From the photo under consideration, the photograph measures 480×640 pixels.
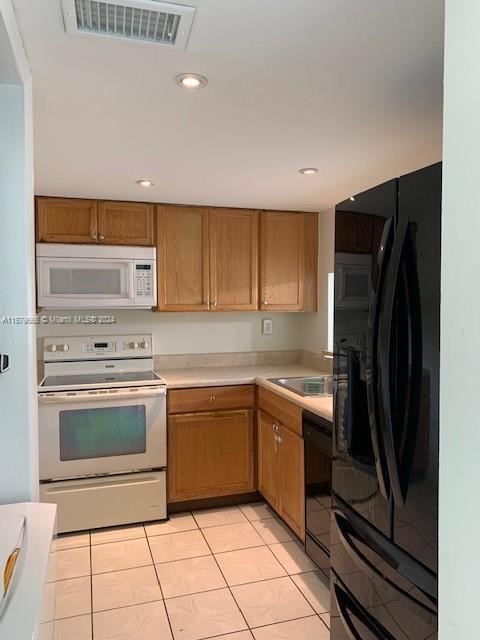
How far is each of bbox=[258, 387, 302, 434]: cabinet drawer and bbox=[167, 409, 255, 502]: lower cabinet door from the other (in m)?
0.19

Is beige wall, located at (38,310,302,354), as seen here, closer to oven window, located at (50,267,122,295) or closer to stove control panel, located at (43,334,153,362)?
stove control panel, located at (43,334,153,362)

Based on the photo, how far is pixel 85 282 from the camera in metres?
3.17

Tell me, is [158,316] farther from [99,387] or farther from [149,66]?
[149,66]

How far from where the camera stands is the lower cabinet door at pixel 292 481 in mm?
2592

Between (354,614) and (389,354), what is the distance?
3.11ft

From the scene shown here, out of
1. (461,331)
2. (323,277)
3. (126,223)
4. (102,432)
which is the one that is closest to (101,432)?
(102,432)

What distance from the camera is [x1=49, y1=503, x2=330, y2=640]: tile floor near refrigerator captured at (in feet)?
6.77

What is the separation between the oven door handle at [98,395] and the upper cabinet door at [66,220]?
1027 millimetres

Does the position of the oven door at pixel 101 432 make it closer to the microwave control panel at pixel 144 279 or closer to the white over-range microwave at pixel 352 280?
the microwave control panel at pixel 144 279

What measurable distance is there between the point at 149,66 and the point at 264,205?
2.05 meters

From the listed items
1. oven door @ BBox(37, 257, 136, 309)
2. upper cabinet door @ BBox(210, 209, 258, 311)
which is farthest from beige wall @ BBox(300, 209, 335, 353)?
oven door @ BBox(37, 257, 136, 309)

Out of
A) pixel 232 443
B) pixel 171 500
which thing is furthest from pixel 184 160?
pixel 171 500

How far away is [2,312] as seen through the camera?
1.45 metres

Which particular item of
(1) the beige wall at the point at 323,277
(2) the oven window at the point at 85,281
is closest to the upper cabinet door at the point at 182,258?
(2) the oven window at the point at 85,281
